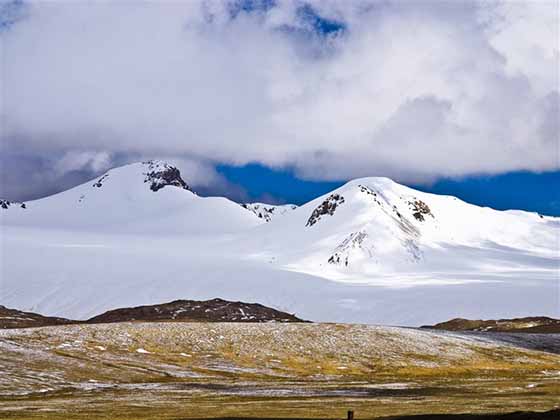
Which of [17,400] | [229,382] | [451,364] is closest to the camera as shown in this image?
[17,400]

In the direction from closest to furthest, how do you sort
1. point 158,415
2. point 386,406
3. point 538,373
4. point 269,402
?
point 158,415 < point 386,406 < point 269,402 < point 538,373

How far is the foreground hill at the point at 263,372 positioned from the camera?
259 ft

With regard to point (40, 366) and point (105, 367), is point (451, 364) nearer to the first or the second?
point (105, 367)

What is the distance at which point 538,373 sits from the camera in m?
144

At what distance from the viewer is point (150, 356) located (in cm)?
14825

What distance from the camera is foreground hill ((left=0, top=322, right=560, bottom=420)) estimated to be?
3105 inches

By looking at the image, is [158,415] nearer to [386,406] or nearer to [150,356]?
[386,406]

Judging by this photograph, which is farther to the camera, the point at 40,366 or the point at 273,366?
the point at 273,366

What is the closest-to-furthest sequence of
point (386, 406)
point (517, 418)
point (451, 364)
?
point (517, 418) → point (386, 406) → point (451, 364)

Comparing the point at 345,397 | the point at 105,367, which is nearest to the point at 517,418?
the point at 345,397

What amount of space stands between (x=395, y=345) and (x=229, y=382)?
52520mm

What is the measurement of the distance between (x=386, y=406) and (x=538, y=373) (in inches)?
2953

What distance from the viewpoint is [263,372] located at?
14012 centimetres

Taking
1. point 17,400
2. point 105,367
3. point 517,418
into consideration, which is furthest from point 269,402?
point 105,367
